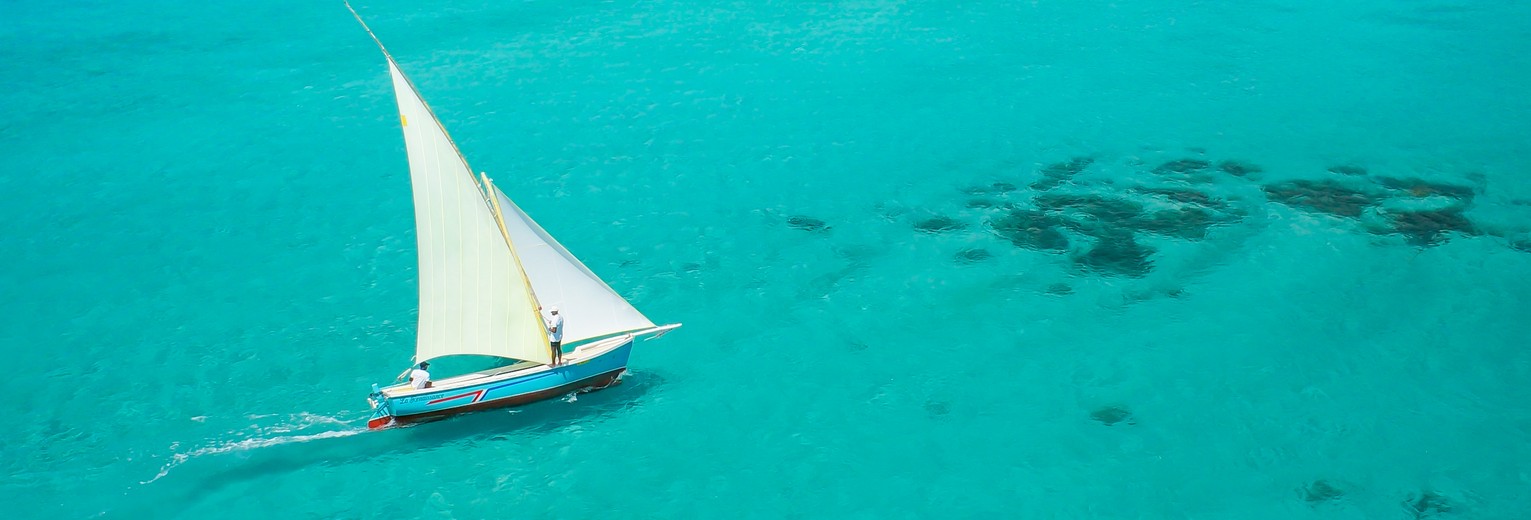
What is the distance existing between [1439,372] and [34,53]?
6679 centimetres

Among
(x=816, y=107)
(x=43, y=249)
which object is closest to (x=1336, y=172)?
(x=816, y=107)

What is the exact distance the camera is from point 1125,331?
113 feet

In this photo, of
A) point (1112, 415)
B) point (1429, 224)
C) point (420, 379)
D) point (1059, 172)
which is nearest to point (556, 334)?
point (420, 379)

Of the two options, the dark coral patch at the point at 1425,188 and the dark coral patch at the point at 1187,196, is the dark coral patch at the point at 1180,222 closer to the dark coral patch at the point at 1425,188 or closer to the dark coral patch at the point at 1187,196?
the dark coral patch at the point at 1187,196

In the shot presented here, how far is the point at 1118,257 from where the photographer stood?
3875cm

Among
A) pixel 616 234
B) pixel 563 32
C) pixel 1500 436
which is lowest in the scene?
pixel 1500 436

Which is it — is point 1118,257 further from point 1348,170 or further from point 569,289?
point 569,289

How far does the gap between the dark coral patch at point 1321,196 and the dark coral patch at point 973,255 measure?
12.2 m

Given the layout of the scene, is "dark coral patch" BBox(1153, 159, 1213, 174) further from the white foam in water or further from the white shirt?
the white foam in water

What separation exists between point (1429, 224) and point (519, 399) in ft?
107

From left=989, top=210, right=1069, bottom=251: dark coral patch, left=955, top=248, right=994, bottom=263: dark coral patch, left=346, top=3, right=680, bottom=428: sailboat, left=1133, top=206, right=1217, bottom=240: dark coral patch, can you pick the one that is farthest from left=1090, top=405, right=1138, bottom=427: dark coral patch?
left=346, top=3, right=680, bottom=428: sailboat

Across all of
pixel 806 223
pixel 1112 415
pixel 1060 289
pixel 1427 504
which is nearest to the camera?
pixel 1427 504

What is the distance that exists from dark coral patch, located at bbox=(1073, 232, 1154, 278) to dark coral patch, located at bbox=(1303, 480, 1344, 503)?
35.5 ft

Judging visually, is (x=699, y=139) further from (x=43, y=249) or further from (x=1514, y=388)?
(x=1514, y=388)
